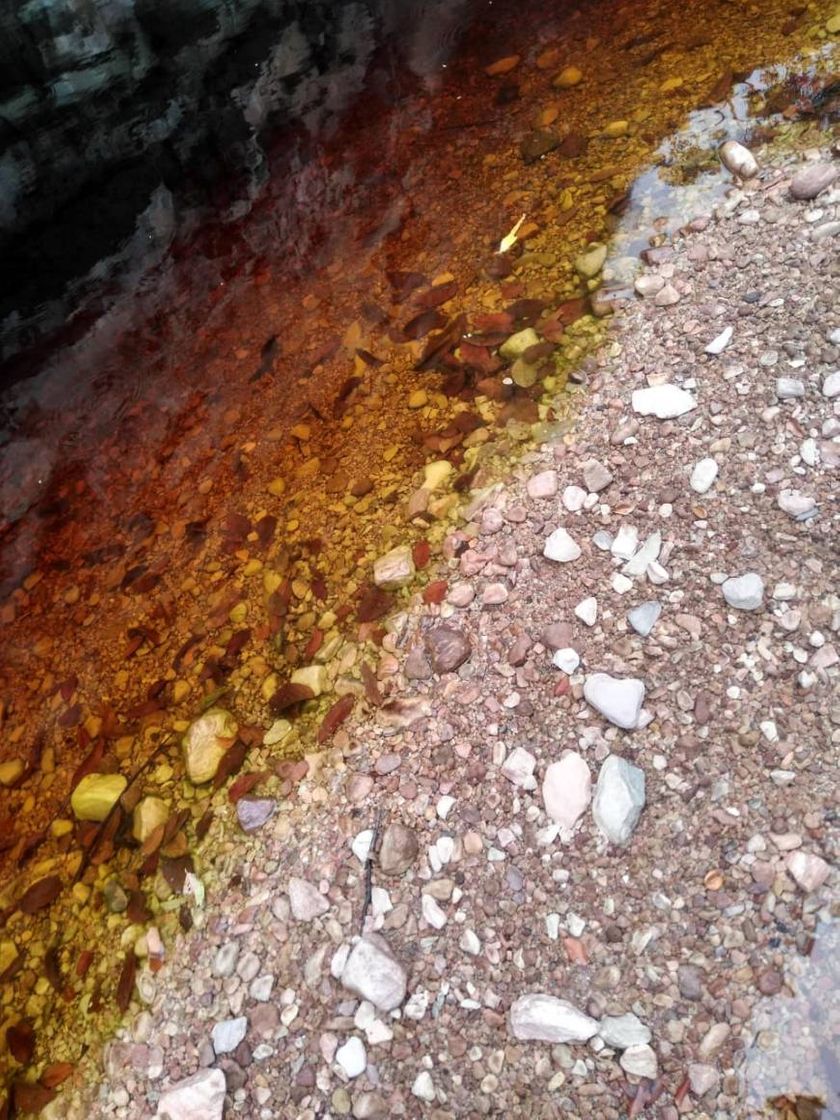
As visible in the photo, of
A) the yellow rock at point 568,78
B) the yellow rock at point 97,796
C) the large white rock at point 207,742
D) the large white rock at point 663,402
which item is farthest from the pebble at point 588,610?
the yellow rock at point 568,78

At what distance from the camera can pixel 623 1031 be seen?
1.89m

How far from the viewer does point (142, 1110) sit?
7.26 feet

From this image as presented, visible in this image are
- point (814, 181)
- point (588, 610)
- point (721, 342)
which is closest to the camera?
point (588, 610)

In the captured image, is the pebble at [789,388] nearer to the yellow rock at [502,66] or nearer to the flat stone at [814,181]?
the flat stone at [814,181]

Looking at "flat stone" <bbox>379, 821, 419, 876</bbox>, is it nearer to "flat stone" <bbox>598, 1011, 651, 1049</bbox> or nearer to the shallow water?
the shallow water

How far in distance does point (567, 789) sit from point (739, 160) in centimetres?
306

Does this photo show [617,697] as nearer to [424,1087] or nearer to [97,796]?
[424,1087]

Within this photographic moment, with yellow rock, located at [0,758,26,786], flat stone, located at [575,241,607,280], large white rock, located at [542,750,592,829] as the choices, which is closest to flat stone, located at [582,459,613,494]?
large white rock, located at [542,750,592,829]

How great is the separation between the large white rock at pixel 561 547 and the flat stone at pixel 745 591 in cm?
53

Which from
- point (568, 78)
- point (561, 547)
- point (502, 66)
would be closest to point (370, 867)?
point (561, 547)

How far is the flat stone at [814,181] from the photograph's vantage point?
10.8 ft

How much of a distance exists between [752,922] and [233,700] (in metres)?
1.91

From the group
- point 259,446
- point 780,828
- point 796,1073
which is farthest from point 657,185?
point 796,1073

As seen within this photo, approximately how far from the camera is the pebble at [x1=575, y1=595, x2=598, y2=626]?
258 cm
